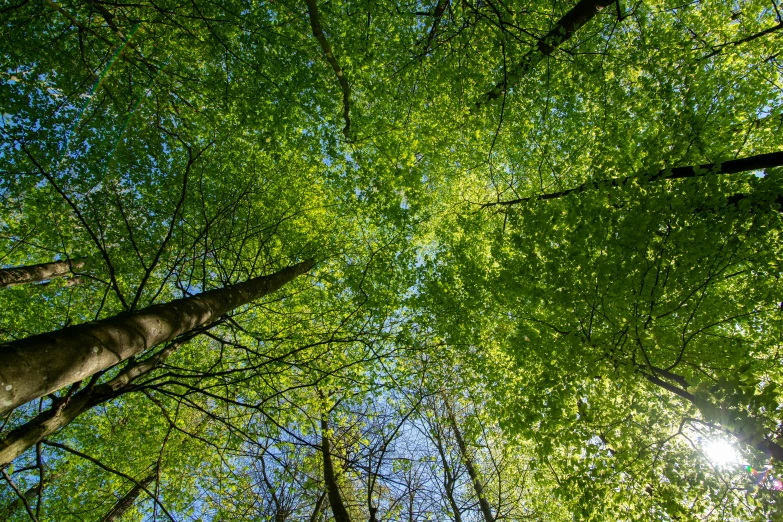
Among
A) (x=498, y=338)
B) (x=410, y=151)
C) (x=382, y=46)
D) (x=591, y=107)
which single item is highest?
(x=382, y=46)

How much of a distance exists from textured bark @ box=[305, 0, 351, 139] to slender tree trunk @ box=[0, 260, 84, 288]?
6.36 meters

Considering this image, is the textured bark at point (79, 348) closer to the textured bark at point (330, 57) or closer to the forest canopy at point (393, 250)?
the forest canopy at point (393, 250)

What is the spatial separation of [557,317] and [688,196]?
2964mm

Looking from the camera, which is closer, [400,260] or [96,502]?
[96,502]

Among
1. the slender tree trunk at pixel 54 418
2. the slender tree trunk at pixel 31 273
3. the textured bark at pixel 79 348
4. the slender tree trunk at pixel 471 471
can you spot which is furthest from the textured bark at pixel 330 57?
the slender tree trunk at pixel 471 471

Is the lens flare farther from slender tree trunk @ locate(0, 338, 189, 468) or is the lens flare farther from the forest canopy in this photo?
slender tree trunk @ locate(0, 338, 189, 468)

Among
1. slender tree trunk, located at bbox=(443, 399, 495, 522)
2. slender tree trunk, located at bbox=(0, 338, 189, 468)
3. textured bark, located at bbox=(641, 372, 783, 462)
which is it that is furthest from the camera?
slender tree trunk, located at bbox=(443, 399, 495, 522)

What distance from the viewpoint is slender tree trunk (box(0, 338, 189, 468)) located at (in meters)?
2.19

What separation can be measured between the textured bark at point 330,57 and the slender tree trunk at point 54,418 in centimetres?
596

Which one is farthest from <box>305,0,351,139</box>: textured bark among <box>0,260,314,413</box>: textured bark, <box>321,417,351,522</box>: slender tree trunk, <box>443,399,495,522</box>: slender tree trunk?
<box>443,399,495,522</box>: slender tree trunk

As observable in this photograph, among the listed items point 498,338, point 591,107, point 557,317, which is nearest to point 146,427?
point 498,338

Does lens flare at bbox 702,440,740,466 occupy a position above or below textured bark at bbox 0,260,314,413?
below

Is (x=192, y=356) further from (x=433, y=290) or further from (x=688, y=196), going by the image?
(x=688, y=196)

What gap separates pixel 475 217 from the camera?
9.34 meters
